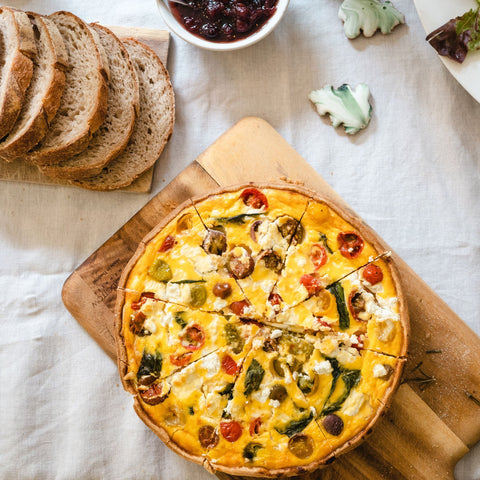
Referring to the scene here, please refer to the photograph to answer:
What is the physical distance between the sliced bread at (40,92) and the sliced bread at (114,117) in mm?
297

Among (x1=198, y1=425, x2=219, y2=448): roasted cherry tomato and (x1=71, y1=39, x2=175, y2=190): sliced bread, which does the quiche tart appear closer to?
(x1=198, y1=425, x2=219, y2=448): roasted cherry tomato

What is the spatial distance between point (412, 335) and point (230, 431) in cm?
144

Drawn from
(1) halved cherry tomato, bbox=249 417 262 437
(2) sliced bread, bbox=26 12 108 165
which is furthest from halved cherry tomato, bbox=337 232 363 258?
(2) sliced bread, bbox=26 12 108 165

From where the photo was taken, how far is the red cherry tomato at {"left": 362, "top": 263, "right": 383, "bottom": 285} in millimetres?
3402

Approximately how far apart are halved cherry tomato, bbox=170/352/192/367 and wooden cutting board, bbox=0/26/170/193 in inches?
52.3

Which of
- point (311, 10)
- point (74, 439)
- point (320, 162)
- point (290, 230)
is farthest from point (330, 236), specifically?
point (74, 439)

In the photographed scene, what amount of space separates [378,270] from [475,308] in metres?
1.11

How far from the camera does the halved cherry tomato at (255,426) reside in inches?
133

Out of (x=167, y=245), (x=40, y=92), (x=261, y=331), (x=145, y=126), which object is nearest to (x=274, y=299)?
(x=261, y=331)

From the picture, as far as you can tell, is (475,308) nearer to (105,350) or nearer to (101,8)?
(105,350)

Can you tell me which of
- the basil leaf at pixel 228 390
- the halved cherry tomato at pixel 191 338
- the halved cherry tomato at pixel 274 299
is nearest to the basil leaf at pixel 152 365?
the halved cherry tomato at pixel 191 338

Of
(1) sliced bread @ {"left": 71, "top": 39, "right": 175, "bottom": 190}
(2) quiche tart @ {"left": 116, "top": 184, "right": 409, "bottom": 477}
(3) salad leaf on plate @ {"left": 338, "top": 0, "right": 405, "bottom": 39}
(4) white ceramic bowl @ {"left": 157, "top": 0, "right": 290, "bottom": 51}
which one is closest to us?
(2) quiche tart @ {"left": 116, "top": 184, "right": 409, "bottom": 477}

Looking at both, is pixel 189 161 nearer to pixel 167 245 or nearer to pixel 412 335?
pixel 167 245

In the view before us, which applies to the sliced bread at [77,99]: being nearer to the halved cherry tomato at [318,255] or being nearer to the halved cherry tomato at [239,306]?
the halved cherry tomato at [239,306]
